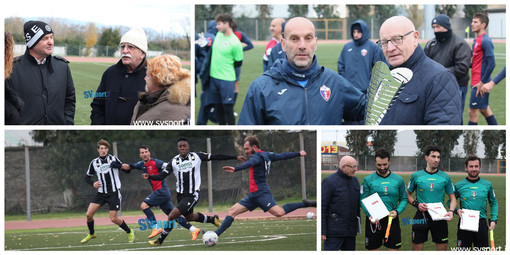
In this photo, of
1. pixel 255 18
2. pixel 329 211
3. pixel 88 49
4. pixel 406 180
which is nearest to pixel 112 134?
pixel 88 49

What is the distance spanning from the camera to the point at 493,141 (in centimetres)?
823

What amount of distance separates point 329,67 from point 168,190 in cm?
1323

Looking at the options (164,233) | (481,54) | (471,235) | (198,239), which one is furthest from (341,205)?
(481,54)

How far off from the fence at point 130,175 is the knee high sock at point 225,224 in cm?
19

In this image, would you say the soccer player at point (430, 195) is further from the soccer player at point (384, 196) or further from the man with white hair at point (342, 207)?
the man with white hair at point (342, 207)

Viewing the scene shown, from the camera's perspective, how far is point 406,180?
8117 mm

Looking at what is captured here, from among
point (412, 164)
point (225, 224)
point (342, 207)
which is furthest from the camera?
point (225, 224)

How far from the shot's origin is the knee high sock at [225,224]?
28.1ft

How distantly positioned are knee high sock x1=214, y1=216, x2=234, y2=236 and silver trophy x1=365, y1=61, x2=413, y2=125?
235 centimetres

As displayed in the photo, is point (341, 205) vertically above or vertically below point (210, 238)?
above

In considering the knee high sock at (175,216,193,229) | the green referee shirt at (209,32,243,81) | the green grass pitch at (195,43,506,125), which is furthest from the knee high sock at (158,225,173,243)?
the green grass pitch at (195,43,506,125)

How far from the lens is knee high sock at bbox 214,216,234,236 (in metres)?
8.56

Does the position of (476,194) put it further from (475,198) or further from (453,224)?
(453,224)

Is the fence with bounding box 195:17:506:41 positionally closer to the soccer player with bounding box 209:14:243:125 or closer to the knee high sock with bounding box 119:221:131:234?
the soccer player with bounding box 209:14:243:125
